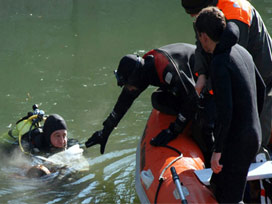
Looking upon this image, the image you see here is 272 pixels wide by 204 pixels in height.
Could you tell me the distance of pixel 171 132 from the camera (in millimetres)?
4699

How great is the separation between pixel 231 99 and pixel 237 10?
115 centimetres

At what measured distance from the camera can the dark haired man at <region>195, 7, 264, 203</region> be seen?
323cm

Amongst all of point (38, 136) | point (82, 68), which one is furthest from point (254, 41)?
point (82, 68)

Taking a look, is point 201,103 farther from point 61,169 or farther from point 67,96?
point 67,96

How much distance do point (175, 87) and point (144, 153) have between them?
27.7 inches

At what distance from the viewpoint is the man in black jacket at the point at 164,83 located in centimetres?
467

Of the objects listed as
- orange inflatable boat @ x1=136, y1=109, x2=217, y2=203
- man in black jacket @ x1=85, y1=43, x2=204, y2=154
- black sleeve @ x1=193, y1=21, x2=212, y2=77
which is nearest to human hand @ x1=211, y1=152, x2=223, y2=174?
orange inflatable boat @ x1=136, y1=109, x2=217, y2=203

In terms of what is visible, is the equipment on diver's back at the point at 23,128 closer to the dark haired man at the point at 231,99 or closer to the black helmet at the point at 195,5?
the black helmet at the point at 195,5

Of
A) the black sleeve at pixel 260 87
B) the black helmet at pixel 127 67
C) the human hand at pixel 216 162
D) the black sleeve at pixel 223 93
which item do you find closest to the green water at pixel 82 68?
the black helmet at pixel 127 67

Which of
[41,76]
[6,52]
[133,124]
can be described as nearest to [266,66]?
[133,124]

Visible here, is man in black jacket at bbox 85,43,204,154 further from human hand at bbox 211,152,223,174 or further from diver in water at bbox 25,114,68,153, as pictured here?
human hand at bbox 211,152,223,174

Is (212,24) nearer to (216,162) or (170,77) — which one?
(216,162)

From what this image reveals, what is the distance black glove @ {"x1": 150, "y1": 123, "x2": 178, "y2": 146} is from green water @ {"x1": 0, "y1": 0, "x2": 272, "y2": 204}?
0.97 metres

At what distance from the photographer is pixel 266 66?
436 centimetres
